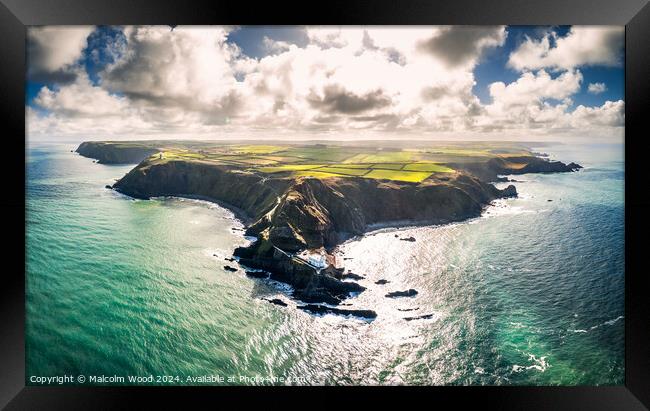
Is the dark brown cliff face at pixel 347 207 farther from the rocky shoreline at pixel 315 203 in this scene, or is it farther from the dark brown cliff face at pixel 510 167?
the dark brown cliff face at pixel 510 167

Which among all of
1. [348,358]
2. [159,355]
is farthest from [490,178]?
[159,355]

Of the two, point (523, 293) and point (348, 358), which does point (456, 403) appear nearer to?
point (348, 358)

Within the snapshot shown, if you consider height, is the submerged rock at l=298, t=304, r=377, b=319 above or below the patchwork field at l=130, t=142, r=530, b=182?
below

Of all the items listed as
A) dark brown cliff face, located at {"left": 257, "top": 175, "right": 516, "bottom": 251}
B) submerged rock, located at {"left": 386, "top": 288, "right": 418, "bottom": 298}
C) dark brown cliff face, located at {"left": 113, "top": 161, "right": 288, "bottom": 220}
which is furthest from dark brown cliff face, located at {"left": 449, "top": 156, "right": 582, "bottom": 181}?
dark brown cliff face, located at {"left": 113, "top": 161, "right": 288, "bottom": 220}

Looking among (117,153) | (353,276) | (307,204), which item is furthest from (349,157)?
(117,153)

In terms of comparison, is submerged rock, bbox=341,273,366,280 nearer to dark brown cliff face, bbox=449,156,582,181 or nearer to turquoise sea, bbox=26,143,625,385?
turquoise sea, bbox=26,143,625,385

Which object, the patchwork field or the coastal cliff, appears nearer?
the patchwork field
